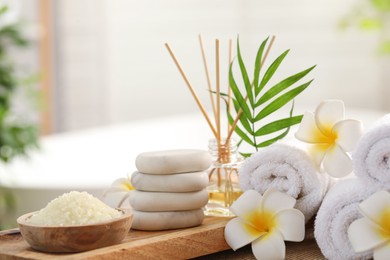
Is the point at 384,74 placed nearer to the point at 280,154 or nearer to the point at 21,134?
the point at 21,134

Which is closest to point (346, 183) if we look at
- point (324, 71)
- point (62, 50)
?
point (324, 71)

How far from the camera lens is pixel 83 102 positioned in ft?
14.3

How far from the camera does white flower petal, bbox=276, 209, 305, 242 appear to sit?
886 mm

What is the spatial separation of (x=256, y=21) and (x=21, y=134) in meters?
1.83

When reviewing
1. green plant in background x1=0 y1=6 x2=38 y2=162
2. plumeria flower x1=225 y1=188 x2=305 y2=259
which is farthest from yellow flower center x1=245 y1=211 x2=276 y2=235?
green plant in background x1=0 y1=6 x2=38 y2=162

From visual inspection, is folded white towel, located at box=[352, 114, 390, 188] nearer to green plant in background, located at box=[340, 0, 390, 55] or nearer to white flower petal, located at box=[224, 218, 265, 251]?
white flower petal, located at box=[224, 218, 265, 251]

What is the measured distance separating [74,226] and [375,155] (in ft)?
1.15

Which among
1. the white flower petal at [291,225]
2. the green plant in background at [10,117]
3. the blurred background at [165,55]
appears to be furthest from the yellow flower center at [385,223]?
the blurred background at [165,55]

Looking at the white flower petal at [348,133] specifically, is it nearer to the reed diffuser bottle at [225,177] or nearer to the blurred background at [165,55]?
the reed diffuser bottle at [225,177]

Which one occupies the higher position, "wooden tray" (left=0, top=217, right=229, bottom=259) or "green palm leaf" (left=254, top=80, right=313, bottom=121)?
"green palm leaf" (left=254, top=80, right=313, bottom=121)

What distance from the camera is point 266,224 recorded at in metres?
0.92

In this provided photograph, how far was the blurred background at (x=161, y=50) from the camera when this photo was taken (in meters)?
4.13

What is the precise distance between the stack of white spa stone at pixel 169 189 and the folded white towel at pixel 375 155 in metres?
0.21

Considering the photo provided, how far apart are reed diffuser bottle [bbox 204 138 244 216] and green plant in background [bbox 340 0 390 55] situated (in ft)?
9.90
